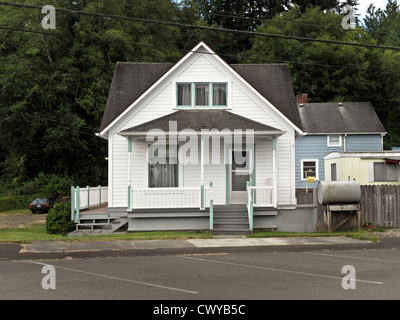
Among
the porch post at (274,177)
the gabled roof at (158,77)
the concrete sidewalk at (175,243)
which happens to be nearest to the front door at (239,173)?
the porch post at (274,177)

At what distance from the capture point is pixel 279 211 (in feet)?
63.9

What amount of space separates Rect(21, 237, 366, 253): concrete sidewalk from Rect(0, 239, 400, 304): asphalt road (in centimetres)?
86

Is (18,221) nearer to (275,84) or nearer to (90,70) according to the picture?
(90,70)

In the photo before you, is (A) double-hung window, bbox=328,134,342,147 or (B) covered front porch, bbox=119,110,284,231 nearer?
(B) covered front porch, bbox=119,110,284,231

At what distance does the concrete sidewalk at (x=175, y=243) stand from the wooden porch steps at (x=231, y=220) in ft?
3.73

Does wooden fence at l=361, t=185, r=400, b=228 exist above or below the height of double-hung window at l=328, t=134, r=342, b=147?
below

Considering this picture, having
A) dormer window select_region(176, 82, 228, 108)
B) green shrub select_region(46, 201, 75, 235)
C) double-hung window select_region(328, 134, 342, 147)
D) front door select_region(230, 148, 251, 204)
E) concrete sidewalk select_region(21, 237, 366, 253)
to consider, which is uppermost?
dormer window select_region(176, 82, 228, 108)

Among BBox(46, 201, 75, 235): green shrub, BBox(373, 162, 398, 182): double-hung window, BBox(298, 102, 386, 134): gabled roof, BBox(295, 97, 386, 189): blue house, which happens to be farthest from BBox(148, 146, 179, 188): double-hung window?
BBox(298, 102, 386, 134): gabled roof

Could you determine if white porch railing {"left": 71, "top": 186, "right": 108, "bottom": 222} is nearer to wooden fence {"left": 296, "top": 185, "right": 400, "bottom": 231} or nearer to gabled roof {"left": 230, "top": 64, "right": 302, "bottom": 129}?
gabled roof {"left": 230, "top": 64, "right": 302, "bottom": 129}

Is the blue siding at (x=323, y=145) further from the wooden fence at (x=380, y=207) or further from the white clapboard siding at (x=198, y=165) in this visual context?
the wooden fence at (x=380, y=207)

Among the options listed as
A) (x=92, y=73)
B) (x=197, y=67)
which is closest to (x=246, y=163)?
(x=197, y=67)

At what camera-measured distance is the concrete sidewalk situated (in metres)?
14.5
